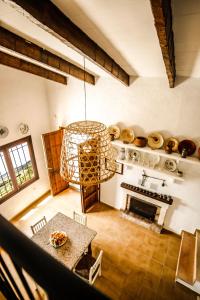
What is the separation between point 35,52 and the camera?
102 inches

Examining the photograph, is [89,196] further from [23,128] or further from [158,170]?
[23,128]

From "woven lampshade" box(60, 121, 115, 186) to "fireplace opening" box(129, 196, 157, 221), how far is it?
3013 millimetres

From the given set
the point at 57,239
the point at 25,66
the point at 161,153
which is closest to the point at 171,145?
the point at 161,153

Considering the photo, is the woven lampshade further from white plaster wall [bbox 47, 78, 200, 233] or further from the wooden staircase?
the wooden staircase

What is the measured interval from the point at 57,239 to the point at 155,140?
261 centimetres

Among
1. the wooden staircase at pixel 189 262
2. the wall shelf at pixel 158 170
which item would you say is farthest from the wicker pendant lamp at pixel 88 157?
the wooden staircase at pixel 189 262

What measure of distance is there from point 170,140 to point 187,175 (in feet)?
2.64

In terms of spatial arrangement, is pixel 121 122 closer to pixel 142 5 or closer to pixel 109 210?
pixel 109 210

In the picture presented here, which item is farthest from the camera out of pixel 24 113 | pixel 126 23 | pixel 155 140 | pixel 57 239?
pixel 24 113

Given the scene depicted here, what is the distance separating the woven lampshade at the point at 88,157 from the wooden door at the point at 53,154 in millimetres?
3010

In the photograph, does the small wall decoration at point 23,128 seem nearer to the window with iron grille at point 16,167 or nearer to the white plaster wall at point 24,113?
the white plaster wall at point 24,113

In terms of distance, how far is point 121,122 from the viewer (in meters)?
3.97

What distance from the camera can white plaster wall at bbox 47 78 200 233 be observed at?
317 centimetres

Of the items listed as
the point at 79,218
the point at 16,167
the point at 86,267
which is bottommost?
the point at 86,267
